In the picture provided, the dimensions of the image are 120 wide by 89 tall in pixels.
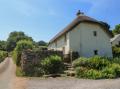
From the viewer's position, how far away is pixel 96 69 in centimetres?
2052

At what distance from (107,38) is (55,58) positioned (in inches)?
535

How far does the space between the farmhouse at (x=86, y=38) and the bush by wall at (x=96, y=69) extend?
882 cm

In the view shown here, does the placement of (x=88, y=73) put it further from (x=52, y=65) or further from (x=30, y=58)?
(x=30, y=58)

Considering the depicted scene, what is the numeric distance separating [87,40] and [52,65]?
11.0 metres

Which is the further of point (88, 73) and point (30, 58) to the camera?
point (30, 58)

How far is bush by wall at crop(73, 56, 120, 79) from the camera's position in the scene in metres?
18.5

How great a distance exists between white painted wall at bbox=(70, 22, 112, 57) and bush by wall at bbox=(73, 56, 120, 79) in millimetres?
8856

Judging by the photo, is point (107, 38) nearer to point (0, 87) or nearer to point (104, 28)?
point (104, 28)

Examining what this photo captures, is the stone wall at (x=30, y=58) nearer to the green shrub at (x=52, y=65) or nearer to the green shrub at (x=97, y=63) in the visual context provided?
the green shrub at (x=52, y=65)

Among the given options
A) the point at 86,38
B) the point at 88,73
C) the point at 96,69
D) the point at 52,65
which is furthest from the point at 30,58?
Answer: the point at 86,38

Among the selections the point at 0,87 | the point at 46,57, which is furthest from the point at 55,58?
the point at 0,87

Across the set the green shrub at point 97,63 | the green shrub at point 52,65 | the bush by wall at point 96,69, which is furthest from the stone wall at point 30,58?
the green shrub at point 97,63

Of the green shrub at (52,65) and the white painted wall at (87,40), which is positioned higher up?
the white painted wall at (87,40)

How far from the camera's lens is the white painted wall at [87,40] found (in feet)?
101
